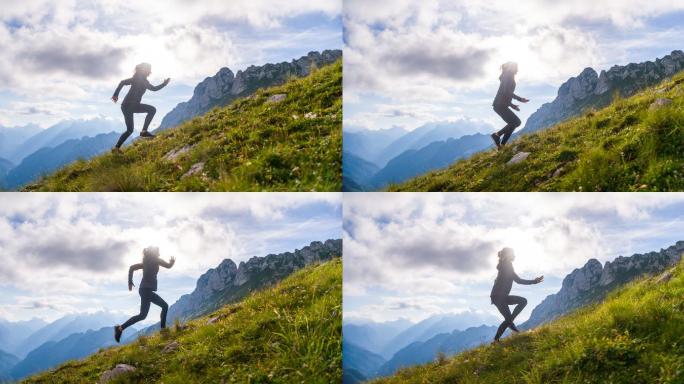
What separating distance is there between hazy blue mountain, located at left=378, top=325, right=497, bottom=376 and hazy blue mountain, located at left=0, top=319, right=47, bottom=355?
4442 mm

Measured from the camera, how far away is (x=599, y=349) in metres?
5.98

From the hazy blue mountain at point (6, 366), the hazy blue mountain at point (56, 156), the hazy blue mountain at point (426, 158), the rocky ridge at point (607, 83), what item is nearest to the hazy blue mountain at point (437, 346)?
the hazy blue mountain at point (426, 158)

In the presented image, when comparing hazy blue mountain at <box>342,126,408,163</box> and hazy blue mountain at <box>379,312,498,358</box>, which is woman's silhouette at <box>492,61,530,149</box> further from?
hazy blue mountain at <box>379,312,498,358</box>

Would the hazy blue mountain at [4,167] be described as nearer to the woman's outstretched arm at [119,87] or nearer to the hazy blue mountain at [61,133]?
the hazy blue mountain at [61,133]

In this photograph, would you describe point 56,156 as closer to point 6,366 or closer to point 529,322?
point 6,366

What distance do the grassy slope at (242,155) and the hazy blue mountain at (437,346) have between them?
2.37m

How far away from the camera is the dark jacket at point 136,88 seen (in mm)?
7168

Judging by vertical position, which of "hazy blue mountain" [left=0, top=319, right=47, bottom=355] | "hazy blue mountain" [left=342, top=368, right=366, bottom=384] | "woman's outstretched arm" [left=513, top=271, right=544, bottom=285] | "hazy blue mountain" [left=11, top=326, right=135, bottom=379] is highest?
"woman's outstretched arm" [left=513, top=271, right=544, bottom=285]

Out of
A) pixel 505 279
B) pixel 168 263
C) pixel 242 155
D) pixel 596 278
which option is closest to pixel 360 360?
pixel 505 279

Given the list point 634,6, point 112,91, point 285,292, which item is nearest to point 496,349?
point 285,292

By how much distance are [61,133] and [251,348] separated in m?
3.81

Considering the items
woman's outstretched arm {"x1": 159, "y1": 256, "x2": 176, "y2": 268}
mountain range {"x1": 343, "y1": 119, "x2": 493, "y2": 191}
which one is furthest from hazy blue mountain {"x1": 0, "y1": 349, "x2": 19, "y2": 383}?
mountain range {"x1": 343, "y1": 119, "x2": 493, "y2": 191}

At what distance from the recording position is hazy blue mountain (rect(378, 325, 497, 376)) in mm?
7195

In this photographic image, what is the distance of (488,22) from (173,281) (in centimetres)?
531
